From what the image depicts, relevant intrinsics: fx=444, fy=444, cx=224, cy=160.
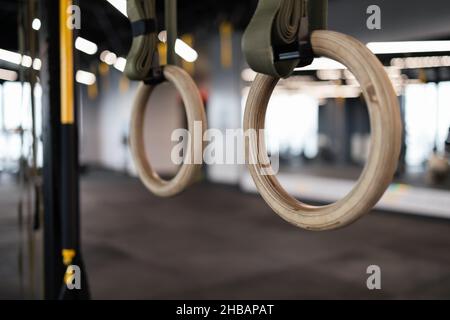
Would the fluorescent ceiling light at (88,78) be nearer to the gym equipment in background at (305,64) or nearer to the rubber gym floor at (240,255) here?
the rubber gym floor at (240,255)

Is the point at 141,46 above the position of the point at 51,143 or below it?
above

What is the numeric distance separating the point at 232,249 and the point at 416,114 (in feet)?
20.1

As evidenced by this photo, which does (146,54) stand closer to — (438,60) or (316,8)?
(316,8)

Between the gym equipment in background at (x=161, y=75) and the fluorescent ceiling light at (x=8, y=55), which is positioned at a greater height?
the fluorescent ceiling light at (x=8, y=55)

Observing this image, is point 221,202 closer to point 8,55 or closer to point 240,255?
point 240,255

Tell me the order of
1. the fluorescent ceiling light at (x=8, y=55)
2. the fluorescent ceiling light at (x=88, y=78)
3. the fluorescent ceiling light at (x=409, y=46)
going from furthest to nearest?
1. the fluorescent ceiling light at (x=88, y=78)
2. the fluorescent ceiling light at (x=409, y=46)
3. the fluorescent ceiling light at (x=8, y=55)

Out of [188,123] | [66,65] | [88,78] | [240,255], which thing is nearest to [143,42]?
[188,123]

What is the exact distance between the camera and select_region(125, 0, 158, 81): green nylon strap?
1096 mm

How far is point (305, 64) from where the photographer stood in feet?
2.46

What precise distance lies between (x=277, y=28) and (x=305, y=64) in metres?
0.08

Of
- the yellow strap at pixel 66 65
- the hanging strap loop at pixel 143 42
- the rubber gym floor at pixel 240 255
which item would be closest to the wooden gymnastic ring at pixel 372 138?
the hanging strap loop at pixel 143 42

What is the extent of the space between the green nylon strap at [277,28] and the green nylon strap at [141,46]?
427 mm

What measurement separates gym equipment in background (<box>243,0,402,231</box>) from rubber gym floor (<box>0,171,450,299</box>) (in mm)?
2154

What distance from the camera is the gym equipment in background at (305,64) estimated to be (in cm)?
62
